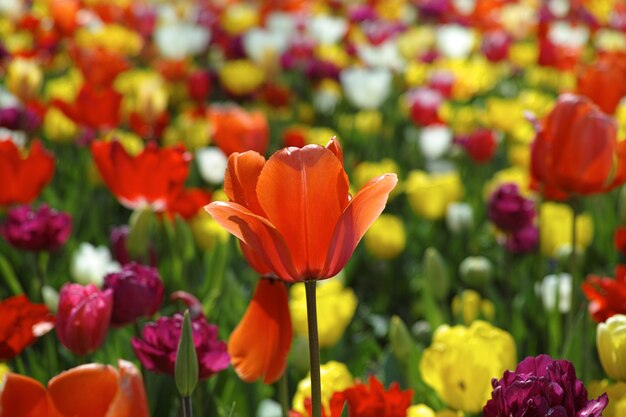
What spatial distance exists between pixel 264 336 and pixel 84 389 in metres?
0.33

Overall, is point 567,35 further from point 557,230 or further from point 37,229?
point 37,229

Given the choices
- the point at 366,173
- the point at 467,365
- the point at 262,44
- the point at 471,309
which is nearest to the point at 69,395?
the point at 467,365

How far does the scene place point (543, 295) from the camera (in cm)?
190

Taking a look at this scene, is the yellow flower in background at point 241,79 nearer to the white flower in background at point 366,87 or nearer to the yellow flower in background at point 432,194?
the white flower in background at point 366,87

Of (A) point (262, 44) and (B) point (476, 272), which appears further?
(A) point (262, 44)

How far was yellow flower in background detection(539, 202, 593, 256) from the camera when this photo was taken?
84.6 inches

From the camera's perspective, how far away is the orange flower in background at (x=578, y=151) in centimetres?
148

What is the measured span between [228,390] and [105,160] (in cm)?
50

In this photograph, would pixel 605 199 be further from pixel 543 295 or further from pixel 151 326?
pixel 151 326

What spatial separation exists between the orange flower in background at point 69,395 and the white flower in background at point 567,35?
130 inches

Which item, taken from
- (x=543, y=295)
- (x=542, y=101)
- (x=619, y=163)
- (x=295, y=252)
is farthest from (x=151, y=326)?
(x=542, y=101)

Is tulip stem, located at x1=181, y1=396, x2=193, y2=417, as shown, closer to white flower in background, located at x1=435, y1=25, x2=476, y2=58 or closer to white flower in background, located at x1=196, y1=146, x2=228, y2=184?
white flower in background, located at x1=196, y1=146, x2=228, y2=184

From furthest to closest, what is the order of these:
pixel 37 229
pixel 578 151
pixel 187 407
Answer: pixel 37 229, pixel 578 151, pixel 187 407

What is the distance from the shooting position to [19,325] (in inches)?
51.9
